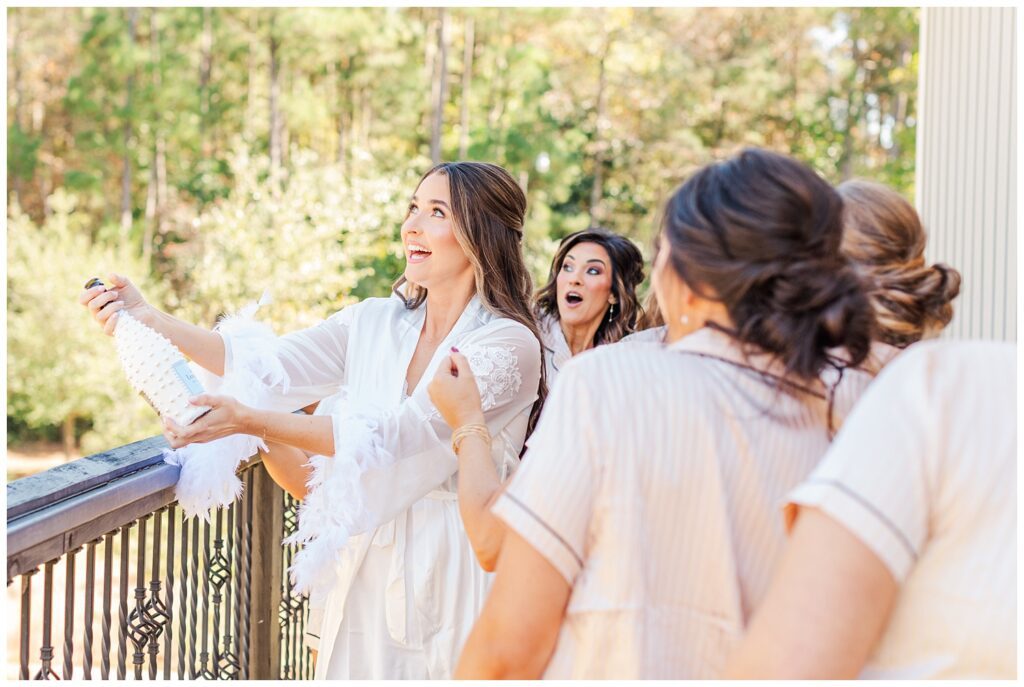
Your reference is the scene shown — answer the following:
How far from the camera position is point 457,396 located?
1.71 meters

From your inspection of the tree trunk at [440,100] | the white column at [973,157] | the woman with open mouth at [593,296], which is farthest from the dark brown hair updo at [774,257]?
the tree trunk at [440,100]

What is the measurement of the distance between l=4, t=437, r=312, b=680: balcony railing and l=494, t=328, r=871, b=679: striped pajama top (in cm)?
83

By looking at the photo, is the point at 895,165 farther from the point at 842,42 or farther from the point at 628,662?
the point at 628,662

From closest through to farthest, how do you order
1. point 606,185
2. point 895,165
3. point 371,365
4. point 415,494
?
point 415,494
point 371,365
point 895,165
point 606,185

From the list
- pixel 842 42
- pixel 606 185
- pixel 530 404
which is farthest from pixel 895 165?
pixel 530 404

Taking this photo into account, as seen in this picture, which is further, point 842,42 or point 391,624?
point 842,42

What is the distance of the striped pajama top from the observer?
102 cm

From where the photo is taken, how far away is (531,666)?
1068 mm

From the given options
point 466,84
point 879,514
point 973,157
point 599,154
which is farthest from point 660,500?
point 599,154

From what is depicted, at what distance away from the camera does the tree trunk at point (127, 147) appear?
1959 centimetres

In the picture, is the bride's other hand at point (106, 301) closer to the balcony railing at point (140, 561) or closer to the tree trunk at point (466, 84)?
the balcony railing at point (140, 561)

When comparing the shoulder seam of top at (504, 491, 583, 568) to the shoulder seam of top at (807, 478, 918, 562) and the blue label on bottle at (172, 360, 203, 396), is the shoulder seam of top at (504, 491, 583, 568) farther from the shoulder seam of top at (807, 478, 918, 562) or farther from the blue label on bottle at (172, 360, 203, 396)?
the blue label on bottle at (172, 360, 203, 396)

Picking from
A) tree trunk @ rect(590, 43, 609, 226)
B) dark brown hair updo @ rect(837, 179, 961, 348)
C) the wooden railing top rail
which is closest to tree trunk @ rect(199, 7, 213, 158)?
tree trunk @ rect(590, 43, 609, 226)

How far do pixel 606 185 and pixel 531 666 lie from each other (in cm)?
2050
